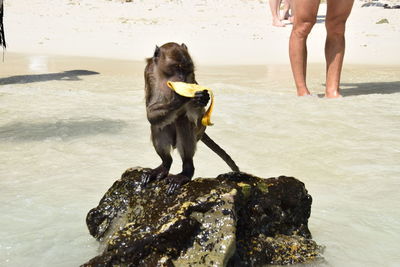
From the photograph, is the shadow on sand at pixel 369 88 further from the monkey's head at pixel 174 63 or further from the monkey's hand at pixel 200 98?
the monkey's hand at pixel 200 98

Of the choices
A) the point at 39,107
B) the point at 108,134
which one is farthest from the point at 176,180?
the point at 39,107

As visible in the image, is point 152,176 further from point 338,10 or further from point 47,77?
point 47,77

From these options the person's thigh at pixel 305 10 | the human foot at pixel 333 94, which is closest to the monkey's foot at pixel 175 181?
the person's thigh at pixel 305 10

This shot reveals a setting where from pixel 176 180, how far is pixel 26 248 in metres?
0.82

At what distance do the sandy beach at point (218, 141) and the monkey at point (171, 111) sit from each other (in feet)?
1.93

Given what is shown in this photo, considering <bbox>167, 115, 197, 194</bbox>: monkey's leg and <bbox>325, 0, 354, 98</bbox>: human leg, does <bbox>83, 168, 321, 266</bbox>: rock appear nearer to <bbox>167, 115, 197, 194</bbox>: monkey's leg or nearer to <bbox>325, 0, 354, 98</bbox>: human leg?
<bbox>167, 115, 197, 194</bbox>: monkey's leg

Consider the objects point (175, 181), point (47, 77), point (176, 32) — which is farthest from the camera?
point (176, 32)

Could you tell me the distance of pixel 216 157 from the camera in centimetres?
439

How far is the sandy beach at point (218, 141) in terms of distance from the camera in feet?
9.19

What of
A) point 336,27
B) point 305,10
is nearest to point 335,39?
point 336,27

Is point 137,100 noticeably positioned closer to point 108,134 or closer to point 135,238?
point 108,134

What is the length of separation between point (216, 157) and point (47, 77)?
5696 mm

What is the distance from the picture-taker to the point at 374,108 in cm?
614

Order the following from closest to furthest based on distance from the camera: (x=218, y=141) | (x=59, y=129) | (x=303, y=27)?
(x=218, y=141) → (x=59, y=129) → (x=303, y=27)
